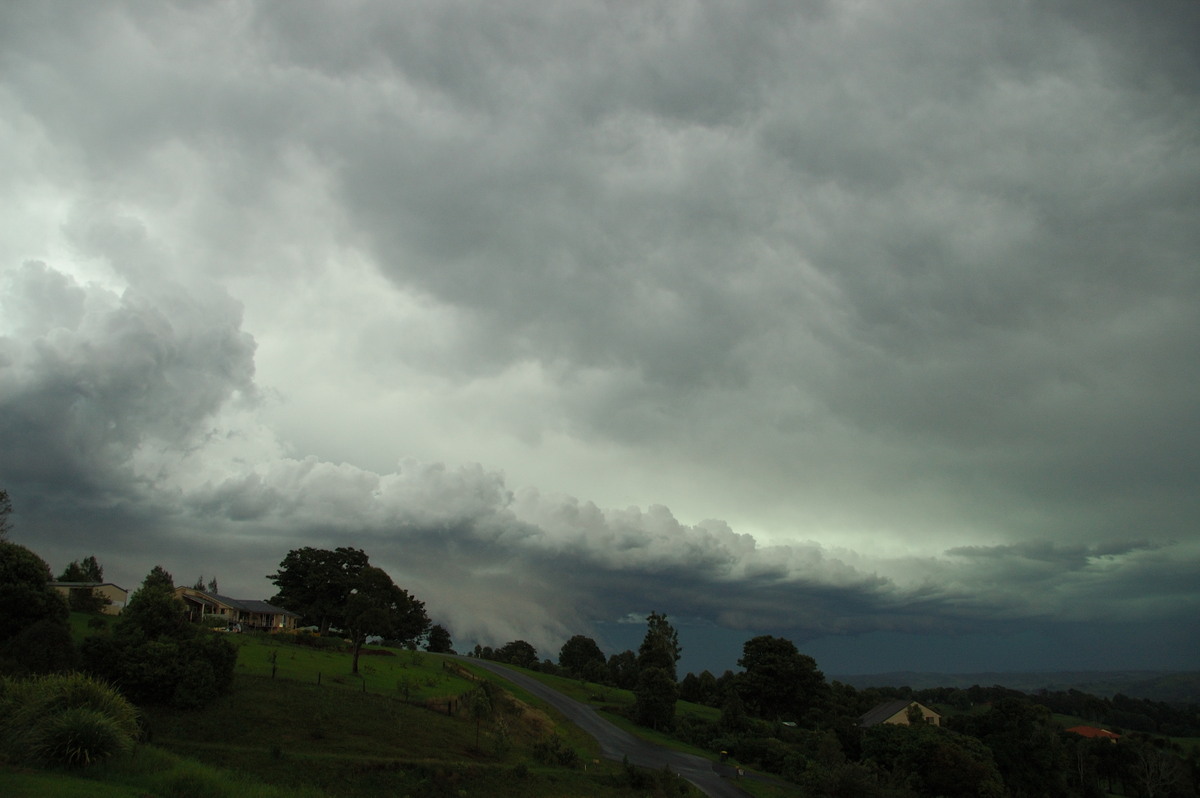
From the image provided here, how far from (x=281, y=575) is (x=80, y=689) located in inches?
3772

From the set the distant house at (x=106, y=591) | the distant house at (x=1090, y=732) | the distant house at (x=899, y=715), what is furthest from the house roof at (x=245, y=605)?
the distant house at (x=1090, y=732)

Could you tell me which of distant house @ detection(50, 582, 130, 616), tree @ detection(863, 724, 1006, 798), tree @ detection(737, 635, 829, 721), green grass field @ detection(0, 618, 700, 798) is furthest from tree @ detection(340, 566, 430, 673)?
tree @ detection(737, 635, 829, 721)

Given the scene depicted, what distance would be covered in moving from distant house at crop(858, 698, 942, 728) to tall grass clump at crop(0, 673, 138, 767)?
267ft

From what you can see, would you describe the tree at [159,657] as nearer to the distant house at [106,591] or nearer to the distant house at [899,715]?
the distant house at [106,591]

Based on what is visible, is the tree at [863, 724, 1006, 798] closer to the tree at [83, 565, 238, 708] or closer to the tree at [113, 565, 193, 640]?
the tree at [83, 565, 238, 708]

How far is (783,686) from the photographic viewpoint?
94.4 m

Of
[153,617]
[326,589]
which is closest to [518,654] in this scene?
[326,589]

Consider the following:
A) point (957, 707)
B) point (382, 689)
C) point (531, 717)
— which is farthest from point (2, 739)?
point (957, 707)

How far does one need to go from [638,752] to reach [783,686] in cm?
4410

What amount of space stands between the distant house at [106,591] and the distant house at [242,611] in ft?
39.1

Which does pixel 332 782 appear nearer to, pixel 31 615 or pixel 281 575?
pixel 31 615

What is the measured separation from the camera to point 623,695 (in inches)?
3703

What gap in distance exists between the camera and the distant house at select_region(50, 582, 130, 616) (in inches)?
2862

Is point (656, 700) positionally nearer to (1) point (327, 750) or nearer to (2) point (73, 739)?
(1) point (327, 750)
